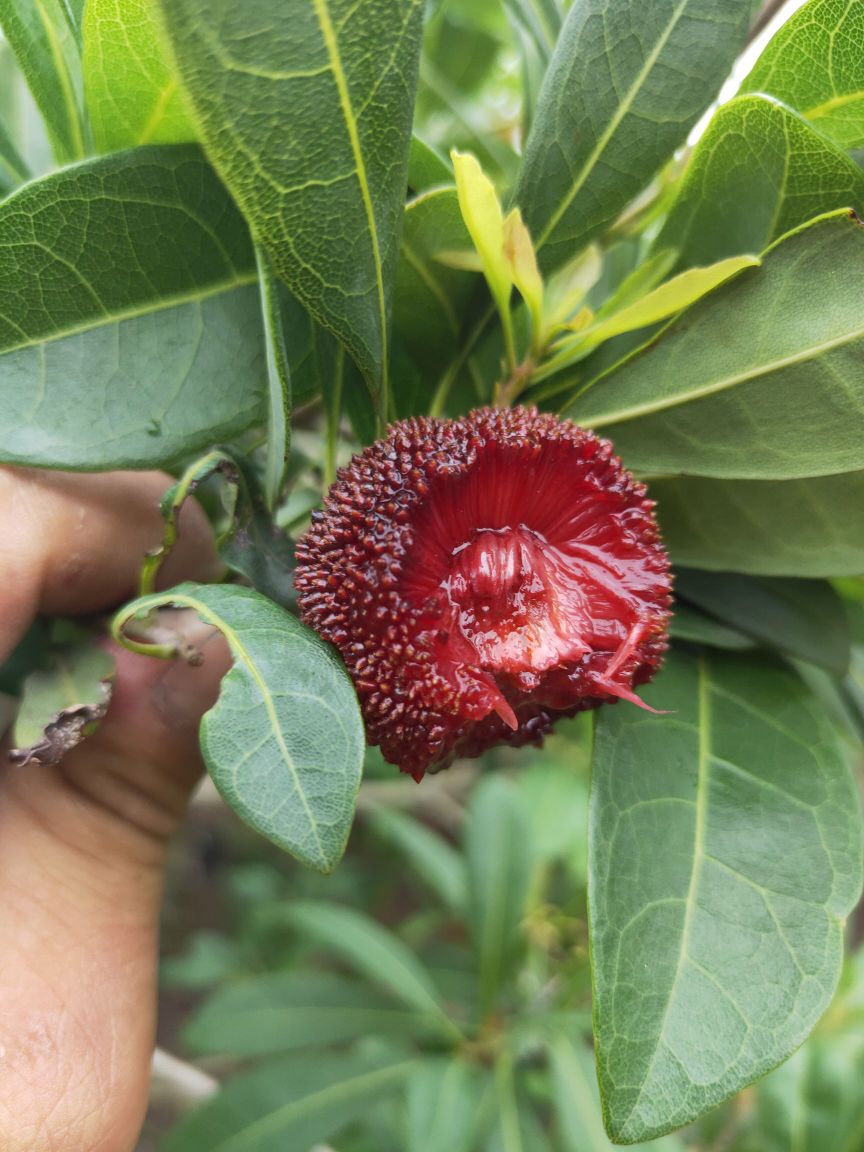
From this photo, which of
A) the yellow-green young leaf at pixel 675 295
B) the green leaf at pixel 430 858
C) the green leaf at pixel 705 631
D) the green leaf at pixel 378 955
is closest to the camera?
the yellow-green young leaf at pixel 675 295

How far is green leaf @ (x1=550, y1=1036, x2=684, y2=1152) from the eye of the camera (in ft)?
3.51

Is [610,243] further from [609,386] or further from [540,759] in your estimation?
[540,759]

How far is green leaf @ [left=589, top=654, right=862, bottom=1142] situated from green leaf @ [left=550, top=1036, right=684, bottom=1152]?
718 mm

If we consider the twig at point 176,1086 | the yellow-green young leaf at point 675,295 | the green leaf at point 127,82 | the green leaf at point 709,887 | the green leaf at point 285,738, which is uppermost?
the green leaf at point 127,82

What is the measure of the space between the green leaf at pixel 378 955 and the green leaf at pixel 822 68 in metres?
1.19

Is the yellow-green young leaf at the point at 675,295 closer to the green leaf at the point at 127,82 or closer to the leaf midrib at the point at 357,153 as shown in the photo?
the leaf midrib at the point at 357,153

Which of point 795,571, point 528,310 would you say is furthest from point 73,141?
point 795,571

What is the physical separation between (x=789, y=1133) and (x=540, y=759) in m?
1.06

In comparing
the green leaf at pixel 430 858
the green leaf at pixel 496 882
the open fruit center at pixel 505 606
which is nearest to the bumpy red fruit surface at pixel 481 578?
the open fruit center at pixel 505 606

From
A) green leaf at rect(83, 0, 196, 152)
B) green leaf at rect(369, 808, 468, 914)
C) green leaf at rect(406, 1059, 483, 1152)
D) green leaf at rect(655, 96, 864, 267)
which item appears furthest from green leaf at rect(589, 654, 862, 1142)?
green leaf at rect(369, 808, 468, 914)

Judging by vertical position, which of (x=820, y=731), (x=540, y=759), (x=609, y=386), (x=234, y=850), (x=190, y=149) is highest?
(x=190, y=149)

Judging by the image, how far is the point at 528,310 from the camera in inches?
22.4

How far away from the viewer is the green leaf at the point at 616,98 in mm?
474

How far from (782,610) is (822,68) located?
31 centimetres
